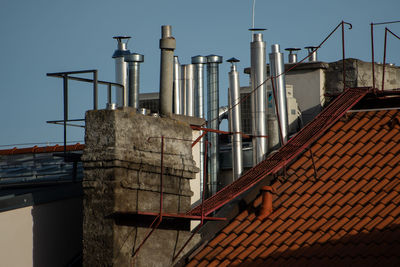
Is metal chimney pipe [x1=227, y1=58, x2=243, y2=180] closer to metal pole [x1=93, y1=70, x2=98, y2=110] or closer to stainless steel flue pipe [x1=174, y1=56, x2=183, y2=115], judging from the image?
stainless steel flue pipe [x1=174, y1=56, x2=183, y2=115]

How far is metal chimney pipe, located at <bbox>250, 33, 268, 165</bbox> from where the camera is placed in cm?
1833

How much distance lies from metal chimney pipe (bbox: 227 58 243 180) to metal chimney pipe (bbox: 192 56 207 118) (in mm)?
672

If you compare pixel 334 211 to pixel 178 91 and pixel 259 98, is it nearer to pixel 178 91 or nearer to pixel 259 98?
pixel 259 98

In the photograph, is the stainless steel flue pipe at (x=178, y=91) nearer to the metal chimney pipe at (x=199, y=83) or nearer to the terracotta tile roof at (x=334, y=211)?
the metal chimney pipe at (x=199, y=83)

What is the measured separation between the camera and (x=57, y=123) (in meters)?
13.7

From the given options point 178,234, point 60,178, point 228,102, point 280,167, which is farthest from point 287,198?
point 228,102

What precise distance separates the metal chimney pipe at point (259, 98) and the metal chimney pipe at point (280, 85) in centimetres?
26

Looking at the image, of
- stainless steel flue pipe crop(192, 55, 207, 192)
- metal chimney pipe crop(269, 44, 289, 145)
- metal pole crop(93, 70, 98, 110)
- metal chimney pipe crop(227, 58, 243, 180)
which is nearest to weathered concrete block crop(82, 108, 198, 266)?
metal pole crop(93, 70, 98, 110)

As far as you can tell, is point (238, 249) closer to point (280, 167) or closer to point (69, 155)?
point (280, 167)

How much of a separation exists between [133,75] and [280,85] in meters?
3.66

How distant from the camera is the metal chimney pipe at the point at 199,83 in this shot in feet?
66.5

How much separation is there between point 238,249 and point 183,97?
817 centimetres

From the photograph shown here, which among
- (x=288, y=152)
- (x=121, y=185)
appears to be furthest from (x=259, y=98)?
(x=121, y=185)

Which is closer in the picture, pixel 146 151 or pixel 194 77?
pixel 146 151
